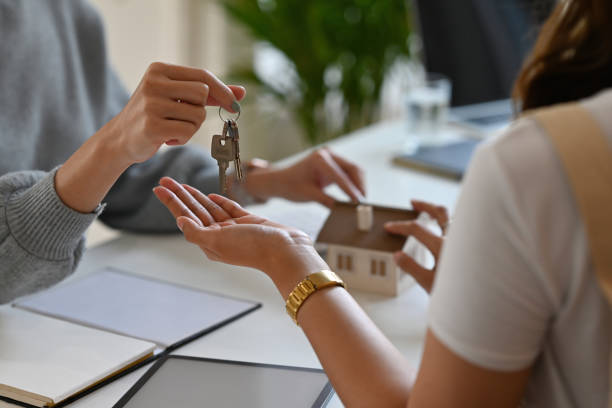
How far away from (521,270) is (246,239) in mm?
324

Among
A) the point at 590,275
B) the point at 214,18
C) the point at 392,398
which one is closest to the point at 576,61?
the point at 590,275

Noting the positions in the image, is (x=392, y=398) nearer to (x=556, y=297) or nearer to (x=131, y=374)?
(x=556, y=297)

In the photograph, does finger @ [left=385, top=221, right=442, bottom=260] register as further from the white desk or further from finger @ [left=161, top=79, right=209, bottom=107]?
finger @ [left=161, top=79, right=209, bottom=107]

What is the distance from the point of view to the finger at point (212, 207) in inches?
30.5

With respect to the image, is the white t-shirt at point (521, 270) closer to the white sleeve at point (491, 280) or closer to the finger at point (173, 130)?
the white sleeve at point (491, 280)

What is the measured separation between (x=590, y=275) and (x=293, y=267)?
0.30 m

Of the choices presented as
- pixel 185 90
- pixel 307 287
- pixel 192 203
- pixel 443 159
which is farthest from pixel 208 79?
pixel 443 159

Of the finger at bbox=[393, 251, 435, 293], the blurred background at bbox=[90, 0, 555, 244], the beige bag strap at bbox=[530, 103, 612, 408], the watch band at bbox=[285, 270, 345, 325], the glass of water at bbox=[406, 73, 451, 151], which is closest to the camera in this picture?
the beige bag strap at bbox=[530, 103, 612, 408]

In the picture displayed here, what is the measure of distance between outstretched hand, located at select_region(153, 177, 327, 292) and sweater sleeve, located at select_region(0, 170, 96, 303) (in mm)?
145

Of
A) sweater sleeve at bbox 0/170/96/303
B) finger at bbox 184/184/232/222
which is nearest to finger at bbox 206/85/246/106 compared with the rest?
finger at bbox 184/184/232/222

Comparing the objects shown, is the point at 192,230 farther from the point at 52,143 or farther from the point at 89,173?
the point at 52,143

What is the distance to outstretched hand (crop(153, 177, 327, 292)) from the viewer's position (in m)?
0.68

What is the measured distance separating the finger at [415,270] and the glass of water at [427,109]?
80 centimetres

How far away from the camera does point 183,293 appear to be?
95 cm
